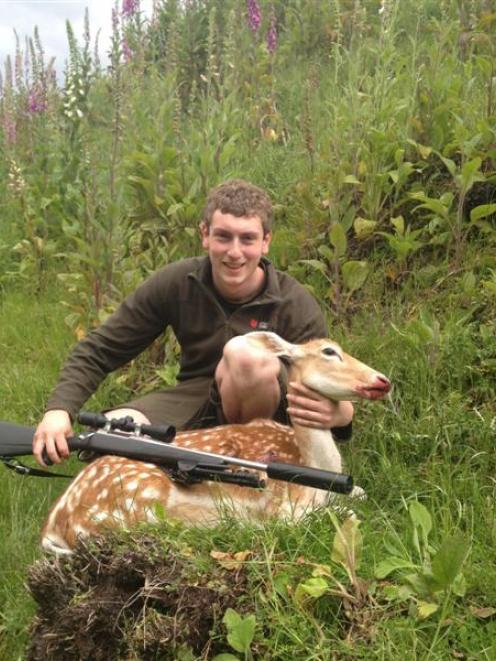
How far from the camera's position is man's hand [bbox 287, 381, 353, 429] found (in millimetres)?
3438

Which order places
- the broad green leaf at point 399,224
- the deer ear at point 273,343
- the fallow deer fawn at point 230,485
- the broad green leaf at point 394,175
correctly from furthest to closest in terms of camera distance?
1. the broad green leaf at point 394,175
2. the broad green leaf at point 399,224
3. the deer ear at point 273,343
4. the fallow deer fawn at point 230,485

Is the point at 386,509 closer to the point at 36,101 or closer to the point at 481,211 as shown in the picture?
the point at 481,211

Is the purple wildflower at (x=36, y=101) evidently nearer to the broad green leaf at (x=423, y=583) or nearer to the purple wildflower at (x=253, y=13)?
the purple wildflower at (x=253, y=13)

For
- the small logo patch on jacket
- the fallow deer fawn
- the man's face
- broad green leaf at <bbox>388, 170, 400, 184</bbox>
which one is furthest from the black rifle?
broad green leaf at <bbox>388, 170, 400, 184</bbox>

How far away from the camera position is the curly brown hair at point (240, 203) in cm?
403

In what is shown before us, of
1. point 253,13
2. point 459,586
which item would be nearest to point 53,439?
point 459,586

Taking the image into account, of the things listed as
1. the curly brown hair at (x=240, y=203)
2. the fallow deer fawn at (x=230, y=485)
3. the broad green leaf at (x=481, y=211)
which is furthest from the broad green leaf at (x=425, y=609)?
the broad green leaf at (x=481, y=211)

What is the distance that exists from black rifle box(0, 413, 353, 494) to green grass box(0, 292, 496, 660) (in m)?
0.20

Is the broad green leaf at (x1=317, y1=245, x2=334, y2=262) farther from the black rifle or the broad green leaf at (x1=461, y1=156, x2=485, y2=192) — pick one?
the black rifle

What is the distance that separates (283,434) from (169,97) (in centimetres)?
353

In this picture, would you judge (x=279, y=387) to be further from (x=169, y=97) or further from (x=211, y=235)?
(x=169, y=97)

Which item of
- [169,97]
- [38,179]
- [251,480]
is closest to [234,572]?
[251,480]

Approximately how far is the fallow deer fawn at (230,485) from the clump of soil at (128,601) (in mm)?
258

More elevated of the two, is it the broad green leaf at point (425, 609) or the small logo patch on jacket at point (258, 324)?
the small logo patch on jacket at point (258, 324)
